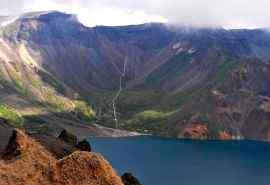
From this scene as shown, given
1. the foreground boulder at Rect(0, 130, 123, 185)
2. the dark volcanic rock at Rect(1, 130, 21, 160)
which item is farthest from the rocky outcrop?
the foreground boulder at Rect(0, 130, 123, 185)

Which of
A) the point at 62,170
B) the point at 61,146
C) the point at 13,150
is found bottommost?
the point at 61,146

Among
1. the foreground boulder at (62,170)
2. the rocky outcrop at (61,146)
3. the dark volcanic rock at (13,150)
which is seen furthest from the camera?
the rocky outcrop at (61,146)

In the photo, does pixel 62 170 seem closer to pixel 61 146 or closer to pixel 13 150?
pixel 13 150

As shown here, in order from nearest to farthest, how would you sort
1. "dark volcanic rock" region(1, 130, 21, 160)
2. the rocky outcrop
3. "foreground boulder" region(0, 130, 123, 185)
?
"foreground boulder" region(0, 130, 123, 185), "dark volcanic rock" region(1, 130, 21, 160), the rocky outcrop

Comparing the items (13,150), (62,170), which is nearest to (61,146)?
(13,150)

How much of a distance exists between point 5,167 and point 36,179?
287cm

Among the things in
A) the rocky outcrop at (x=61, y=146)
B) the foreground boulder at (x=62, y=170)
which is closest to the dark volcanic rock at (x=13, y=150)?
the foreground boulder at (x=62, y=170)

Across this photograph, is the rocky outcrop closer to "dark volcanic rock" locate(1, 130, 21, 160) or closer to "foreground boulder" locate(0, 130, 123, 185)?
"dark volcanic rock" locate(1, 130, 21, 160)

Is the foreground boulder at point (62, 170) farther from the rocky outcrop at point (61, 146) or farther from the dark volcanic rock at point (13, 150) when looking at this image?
the rocky outcrop at point (61, 146)

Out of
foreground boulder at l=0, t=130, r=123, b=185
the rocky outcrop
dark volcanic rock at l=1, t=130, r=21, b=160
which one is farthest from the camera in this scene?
the rocky outcrop

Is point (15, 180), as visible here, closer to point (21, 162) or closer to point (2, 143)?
point (21, 162)

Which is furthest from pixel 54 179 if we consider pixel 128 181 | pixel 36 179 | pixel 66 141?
pixel 66 141

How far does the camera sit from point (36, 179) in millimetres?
52531

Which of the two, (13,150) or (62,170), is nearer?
(62,170)
